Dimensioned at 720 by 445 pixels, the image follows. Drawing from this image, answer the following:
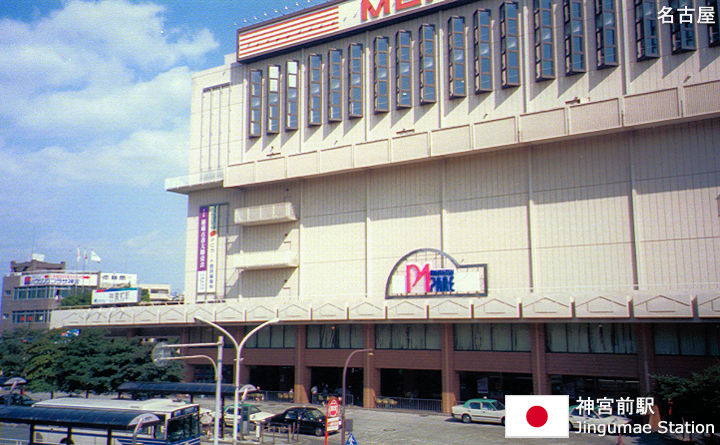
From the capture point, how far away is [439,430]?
44.7m

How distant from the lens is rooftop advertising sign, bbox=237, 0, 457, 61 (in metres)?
60.7

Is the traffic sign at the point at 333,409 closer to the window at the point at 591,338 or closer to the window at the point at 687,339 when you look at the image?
the window at the point at 591,338

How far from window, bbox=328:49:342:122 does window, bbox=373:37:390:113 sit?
4402mm

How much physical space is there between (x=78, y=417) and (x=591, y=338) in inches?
1483

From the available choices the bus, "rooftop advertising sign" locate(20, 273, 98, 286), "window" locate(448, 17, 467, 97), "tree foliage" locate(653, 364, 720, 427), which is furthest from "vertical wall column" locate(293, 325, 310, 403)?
"rooftop advertising sign" locate(20, 273, 98, 286)

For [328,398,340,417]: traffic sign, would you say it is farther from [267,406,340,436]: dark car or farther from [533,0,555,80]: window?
[533,0,555,80]: window

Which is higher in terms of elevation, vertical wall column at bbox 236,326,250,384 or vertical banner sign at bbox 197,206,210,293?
vertical banner sign at bbox 197,206,210,293

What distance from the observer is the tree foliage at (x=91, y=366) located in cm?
5253

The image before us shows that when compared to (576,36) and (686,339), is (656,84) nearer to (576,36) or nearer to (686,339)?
(576,36)

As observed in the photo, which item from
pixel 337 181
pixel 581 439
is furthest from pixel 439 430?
pixel 337 181

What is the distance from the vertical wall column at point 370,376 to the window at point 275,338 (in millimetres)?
9527

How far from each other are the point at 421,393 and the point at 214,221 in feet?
102

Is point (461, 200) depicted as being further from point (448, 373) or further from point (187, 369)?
point (187, 369)

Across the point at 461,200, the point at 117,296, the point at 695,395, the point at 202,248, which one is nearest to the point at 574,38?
the point at 461,200
